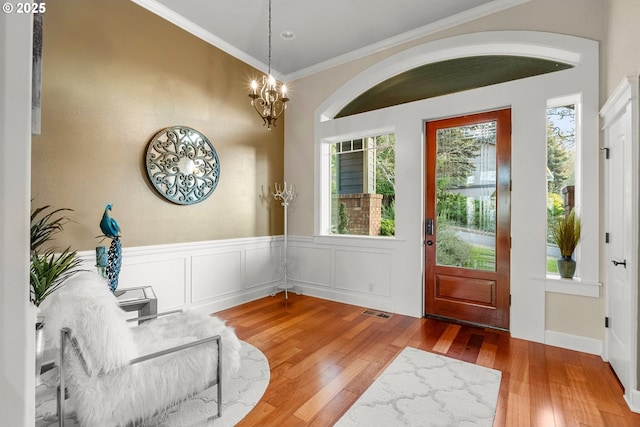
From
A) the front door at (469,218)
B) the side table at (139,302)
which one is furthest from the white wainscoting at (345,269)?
the side table at (139,302)

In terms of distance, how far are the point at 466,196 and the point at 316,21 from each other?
8.94 feet

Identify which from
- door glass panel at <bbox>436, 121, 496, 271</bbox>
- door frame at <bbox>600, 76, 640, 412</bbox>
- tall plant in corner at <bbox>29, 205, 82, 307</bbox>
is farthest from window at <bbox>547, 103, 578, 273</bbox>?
tall plant in corner at <bbox>29, 205, 82, 307</bbox>

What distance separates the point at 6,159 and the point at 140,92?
3.35 meters

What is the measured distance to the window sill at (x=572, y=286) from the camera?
283 cm

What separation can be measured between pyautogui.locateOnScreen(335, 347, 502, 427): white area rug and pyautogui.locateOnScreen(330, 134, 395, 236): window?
1.96 meters

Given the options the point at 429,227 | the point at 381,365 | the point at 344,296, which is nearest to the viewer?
the point at 381,365

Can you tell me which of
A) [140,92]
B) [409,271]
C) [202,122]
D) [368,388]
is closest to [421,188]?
[409,271]

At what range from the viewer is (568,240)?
9.61ft

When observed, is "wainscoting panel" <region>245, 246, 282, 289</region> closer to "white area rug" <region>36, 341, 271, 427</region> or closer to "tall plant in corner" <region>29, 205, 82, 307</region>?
"white area rug" <region>36, 341, 271, 427</region>

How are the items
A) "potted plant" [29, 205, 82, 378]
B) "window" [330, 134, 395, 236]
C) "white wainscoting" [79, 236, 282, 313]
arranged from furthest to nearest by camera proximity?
"window" [330, 134, 395, 236] → "white wainscoting" [79, 236, 282, 313] → "potted plant" [29, 205, 82, 378]

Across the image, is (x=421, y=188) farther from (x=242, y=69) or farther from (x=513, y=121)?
(x=242, y=69)

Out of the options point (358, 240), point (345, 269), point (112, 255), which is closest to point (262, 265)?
point (345, 269)

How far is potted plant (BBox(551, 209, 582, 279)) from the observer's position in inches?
115

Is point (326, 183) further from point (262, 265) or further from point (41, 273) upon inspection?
point (41, 273)
